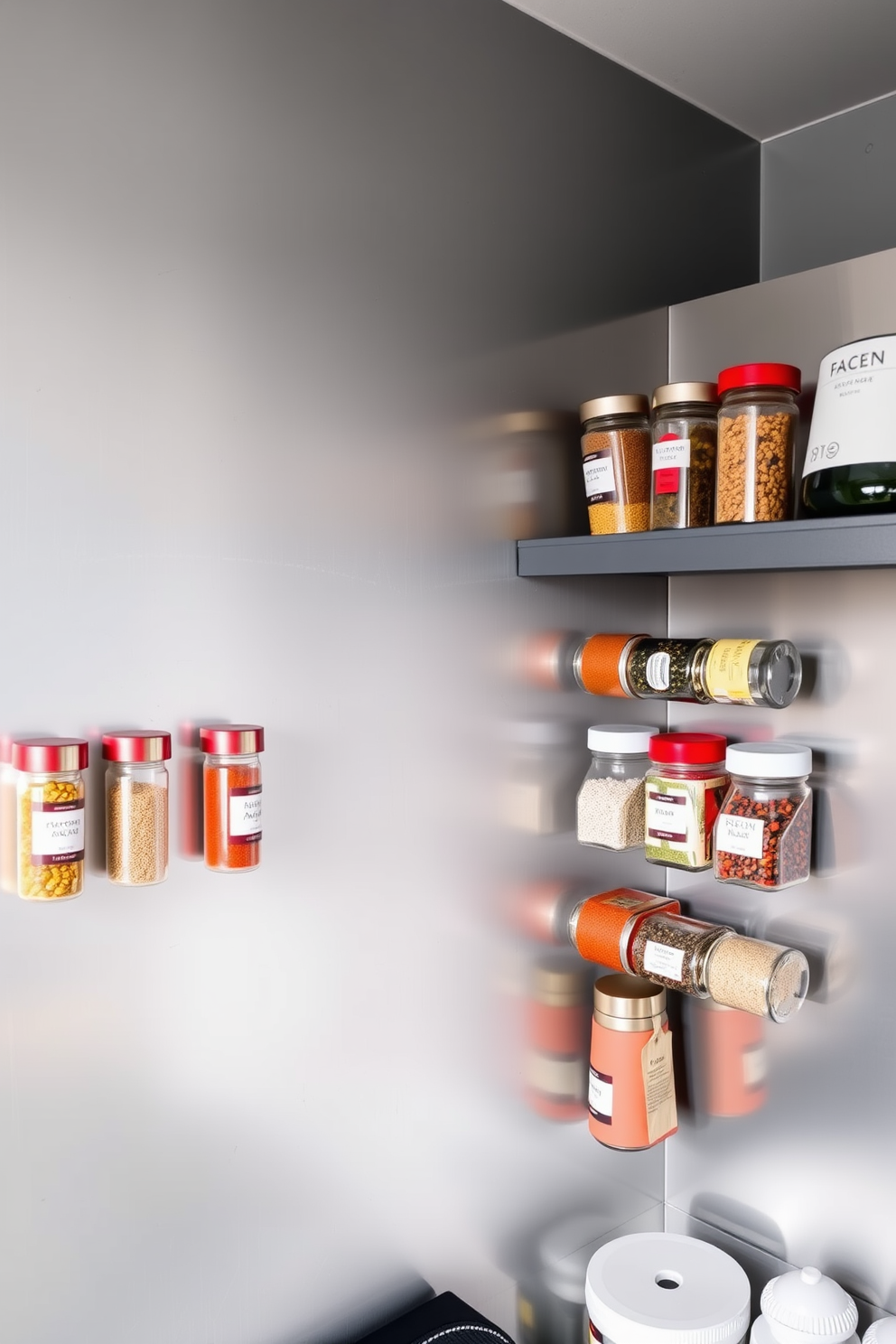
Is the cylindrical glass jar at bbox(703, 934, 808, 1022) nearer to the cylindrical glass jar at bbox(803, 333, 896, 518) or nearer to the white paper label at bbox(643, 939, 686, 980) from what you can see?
the white paper label at bbox(643, 939, 686, 980)

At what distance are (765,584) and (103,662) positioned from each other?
0.84 metres

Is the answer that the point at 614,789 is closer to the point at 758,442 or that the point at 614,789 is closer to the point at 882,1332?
the point at 758,442

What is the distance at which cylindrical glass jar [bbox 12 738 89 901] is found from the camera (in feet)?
2.76

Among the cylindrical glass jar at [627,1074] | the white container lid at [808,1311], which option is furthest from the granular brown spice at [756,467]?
the white container lid at [808,1311]

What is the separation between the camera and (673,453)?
3.84ft

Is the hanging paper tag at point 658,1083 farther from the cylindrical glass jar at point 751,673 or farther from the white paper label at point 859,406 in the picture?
the white paper label at point 859,406

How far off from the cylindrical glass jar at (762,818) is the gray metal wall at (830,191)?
0.79 m

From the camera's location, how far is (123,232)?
3.08ft

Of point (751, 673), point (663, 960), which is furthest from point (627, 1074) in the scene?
point (751, 673)

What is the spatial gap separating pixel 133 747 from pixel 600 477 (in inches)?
25.8

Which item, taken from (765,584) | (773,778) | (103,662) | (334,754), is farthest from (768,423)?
(103,662)

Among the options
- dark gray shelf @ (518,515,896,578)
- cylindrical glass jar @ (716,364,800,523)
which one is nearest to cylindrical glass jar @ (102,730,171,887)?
dark gray shelf @ (518,515,896,578)

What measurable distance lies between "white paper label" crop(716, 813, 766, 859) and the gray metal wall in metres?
0.85

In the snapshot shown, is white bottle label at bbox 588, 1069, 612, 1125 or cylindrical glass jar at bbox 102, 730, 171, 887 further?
white bottle label at bbox 588, 1069, 612, 1125
